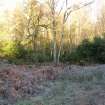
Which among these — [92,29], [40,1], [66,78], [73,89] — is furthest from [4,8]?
[73,89]

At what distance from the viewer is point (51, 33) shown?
34500 mm

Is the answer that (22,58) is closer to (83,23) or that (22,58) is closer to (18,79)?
(18,79)

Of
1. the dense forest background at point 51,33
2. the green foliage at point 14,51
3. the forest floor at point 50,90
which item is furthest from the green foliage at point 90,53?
the forest floor at point 50,90

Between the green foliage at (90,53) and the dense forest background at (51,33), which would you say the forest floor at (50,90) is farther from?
the dense forest background at (51,33)

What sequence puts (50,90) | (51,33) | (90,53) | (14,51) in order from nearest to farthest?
(50,90) < (90,53) < (14,51) < (51,33)

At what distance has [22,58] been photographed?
28766mm

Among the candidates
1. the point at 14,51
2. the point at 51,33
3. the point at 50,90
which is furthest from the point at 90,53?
the point at 50,90

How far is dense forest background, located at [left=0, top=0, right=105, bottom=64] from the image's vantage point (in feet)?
89.7

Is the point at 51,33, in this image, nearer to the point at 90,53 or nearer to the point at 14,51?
the point at 14,51

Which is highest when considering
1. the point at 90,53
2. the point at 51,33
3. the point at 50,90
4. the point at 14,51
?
the point at 51,33

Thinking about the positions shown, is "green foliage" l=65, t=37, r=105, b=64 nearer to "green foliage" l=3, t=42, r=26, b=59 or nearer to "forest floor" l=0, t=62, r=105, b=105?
"green foliage" l=3, t=42, r=26, b=59

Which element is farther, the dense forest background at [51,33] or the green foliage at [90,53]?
the dense forest background at [51,33]

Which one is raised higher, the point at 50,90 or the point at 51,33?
the point at 51,33

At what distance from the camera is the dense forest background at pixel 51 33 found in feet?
89.7
